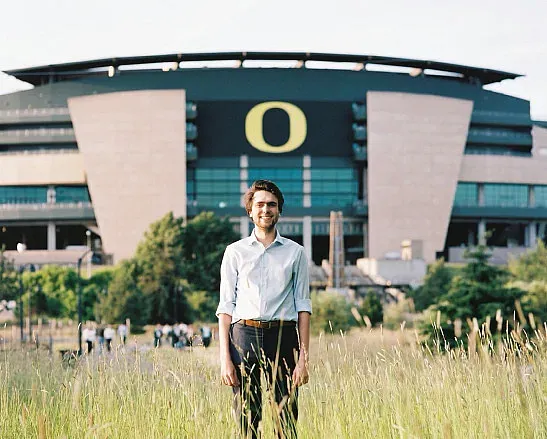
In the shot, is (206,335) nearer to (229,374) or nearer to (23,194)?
(229,374)

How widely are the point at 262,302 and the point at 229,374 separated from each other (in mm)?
470

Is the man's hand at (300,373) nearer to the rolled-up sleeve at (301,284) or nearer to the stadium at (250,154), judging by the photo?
the rolled-up sleeve at (301,284)

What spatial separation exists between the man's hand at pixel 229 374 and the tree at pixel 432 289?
4370 cm

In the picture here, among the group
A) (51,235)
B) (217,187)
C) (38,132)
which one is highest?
(38,132)

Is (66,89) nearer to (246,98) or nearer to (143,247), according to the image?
(246,98)

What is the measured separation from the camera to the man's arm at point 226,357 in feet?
18.0

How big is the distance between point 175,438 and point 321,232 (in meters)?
80.6

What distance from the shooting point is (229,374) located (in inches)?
Answer: 215

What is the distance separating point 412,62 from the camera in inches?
3588

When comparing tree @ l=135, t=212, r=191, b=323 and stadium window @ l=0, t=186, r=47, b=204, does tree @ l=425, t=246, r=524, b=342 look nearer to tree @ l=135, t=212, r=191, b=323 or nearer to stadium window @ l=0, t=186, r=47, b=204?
tree @ l=135, t=212, r=191, b=323

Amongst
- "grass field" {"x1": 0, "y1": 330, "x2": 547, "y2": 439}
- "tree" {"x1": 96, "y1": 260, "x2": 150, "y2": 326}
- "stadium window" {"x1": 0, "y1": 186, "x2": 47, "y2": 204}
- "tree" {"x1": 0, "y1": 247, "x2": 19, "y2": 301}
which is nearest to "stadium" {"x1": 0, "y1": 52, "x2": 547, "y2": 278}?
"stadium window" {"x1": 0, "y1": 186, "x2": 47, "y2": 204}

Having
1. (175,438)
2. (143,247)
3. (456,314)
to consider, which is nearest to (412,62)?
(143,247)

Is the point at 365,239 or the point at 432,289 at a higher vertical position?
the point at 365,239

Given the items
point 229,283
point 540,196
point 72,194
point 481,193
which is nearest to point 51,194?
point 72,194
